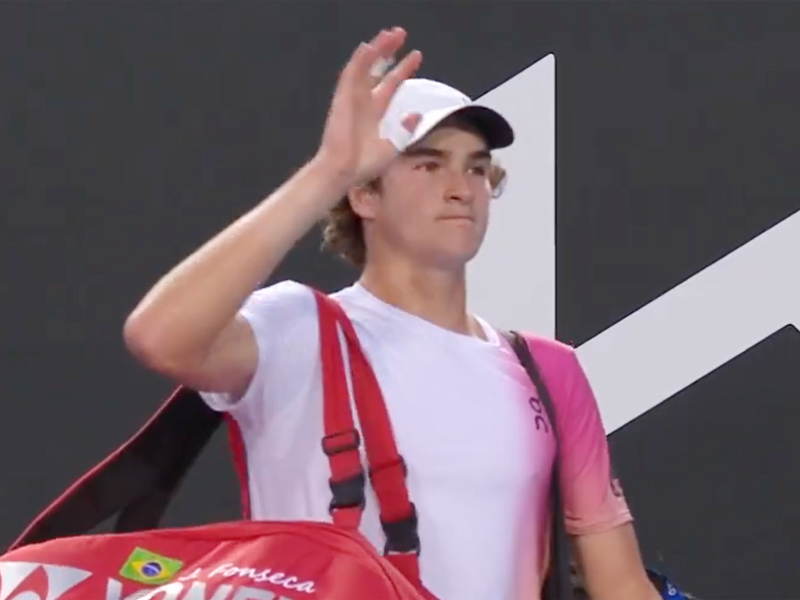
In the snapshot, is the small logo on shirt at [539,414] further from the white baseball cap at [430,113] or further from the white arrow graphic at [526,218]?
the white arrow graphic at [526,218]

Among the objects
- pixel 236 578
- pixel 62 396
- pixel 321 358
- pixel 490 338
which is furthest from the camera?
pixel 62 396

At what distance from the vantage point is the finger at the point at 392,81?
112 cm

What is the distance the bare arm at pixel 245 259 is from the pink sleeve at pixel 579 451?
0.95ft

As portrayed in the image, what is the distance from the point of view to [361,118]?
111 centimetres

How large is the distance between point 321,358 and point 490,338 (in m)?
0.21

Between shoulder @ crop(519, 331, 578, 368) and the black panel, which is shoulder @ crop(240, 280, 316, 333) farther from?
the black panel

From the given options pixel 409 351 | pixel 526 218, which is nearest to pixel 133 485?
pixel 409 351

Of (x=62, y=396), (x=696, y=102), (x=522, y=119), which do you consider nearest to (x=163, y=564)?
(x=62, y=396)

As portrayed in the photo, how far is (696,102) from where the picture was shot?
5.57ft

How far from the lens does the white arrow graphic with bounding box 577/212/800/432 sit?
169 centimetres

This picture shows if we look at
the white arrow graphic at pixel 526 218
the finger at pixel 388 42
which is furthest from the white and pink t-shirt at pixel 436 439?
the white arrow graphic at pixel 526 218

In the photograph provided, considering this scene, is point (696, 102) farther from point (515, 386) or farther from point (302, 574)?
→ point (302, 574)

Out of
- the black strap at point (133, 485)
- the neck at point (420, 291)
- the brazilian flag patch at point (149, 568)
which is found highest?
the neck at point (420, 291)

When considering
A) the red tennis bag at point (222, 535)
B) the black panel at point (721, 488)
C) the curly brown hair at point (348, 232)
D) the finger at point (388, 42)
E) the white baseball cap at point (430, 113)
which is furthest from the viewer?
the black panel at point (721, 488)
